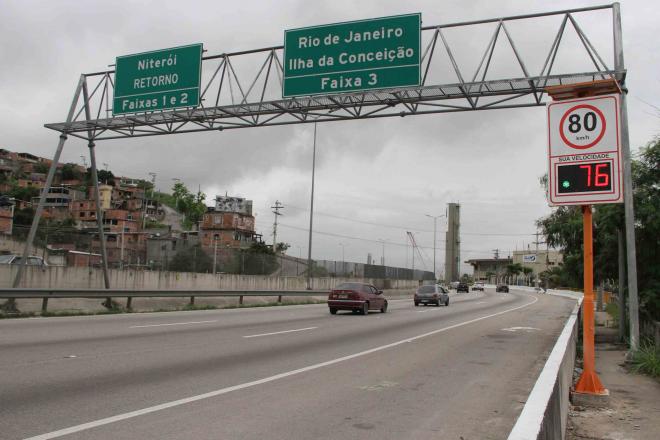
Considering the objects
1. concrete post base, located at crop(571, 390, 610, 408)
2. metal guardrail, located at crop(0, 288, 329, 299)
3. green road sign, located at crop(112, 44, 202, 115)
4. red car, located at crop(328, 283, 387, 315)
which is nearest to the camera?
concrete post base, located at crop(571, 390, 610, 408)

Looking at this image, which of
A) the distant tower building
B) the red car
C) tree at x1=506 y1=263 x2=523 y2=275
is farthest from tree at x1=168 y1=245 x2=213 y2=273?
tree at x1=506 y1=263 x2=523 y2=275

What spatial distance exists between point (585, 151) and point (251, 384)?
19.3 ft

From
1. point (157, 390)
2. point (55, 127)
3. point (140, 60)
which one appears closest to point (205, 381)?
point (157, 390)

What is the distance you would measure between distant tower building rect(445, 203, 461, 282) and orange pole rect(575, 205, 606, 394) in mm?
129571

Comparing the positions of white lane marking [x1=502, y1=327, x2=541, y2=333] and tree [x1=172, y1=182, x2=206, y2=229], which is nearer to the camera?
white lane marking [x1=502, y1=327, x2=541, y2=333]

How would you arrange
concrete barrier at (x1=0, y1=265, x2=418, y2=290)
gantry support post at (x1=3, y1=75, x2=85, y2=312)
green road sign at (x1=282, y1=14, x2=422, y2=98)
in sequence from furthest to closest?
concrete barrier at (x1=0, y1=265, x2=418, y2=290) < gantry support post at (x1=3, y1=75, x2=85, y2=312) < green road sign at (x1=282, y1=14, x2=422, y2=98)

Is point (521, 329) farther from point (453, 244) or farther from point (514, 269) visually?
point (514, 269)

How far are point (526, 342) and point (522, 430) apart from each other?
41.1 feet

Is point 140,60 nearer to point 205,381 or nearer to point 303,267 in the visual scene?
point 205,381

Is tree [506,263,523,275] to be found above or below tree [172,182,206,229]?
below

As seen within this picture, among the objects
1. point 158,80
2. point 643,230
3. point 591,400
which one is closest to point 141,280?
point 158,80

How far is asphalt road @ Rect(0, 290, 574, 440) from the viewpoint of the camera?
238 inches

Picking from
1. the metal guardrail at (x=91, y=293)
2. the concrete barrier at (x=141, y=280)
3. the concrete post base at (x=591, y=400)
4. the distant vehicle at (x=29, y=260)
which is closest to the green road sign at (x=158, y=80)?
the metal guardrail at (x=91, y=293)

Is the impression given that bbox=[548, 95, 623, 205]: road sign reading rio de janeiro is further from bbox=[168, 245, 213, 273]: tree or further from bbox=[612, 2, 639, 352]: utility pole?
bbox=[168, 245, 213, 273]: tree
